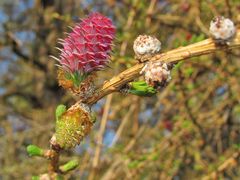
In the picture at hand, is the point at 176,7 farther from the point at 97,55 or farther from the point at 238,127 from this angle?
the point at 97,55

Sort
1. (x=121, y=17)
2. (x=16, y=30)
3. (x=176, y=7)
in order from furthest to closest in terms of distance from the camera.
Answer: (x=16, y=30)
(x=121, y=17)
(x=176, y=7)

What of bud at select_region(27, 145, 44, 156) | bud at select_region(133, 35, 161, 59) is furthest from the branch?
bud at select_region(27, 145, 44, 156)

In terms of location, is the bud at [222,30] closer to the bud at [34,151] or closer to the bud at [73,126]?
the bud at [73,126]

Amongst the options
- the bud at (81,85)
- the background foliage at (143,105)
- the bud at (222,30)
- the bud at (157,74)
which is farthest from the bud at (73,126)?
the background foliage at (143,105)

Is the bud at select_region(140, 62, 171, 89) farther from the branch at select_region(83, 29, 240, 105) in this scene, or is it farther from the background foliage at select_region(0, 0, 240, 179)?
the background foliage at select_region(0, 0, 240, 179)

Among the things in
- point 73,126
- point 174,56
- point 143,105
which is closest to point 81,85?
point 73,126

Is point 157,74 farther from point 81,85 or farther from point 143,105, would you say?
point 143,105

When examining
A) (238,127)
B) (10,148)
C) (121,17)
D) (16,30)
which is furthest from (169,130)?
(16,30)
